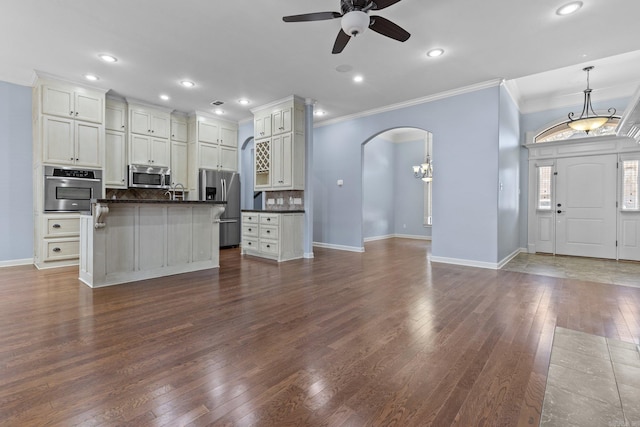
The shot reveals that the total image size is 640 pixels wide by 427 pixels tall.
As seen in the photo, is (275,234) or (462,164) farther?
(275,234)

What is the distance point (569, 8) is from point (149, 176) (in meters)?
6.92

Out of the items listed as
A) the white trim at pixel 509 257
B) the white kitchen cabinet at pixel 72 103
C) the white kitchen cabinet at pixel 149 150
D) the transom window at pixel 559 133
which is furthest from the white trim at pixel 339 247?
the white kitchen cabinet at pixel 72 103

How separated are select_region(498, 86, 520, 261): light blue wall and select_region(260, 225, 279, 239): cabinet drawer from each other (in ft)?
12.5

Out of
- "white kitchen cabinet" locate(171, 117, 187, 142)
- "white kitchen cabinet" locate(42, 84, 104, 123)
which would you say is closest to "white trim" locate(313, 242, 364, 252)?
"white kitchen cabinet" locate(171, 117, 187, 142)

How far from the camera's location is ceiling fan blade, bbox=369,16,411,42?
106 inches

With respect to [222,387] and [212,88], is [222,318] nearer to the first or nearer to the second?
[222,387]

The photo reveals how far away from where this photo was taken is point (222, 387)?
1.64 meters

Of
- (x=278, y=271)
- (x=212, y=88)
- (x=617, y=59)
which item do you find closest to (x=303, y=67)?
(x=212, y=88)

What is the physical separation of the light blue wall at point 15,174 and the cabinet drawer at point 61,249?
0.73 meters

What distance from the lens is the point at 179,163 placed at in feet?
22.0

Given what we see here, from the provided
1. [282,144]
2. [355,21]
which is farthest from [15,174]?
[355,21]

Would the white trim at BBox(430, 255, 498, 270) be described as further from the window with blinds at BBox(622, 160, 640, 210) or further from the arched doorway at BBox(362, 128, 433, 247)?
the arched doorway at BBox(362, 128, 433, 247)

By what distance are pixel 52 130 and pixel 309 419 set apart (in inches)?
234

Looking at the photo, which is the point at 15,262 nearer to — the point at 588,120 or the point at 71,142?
the point at 71,142
